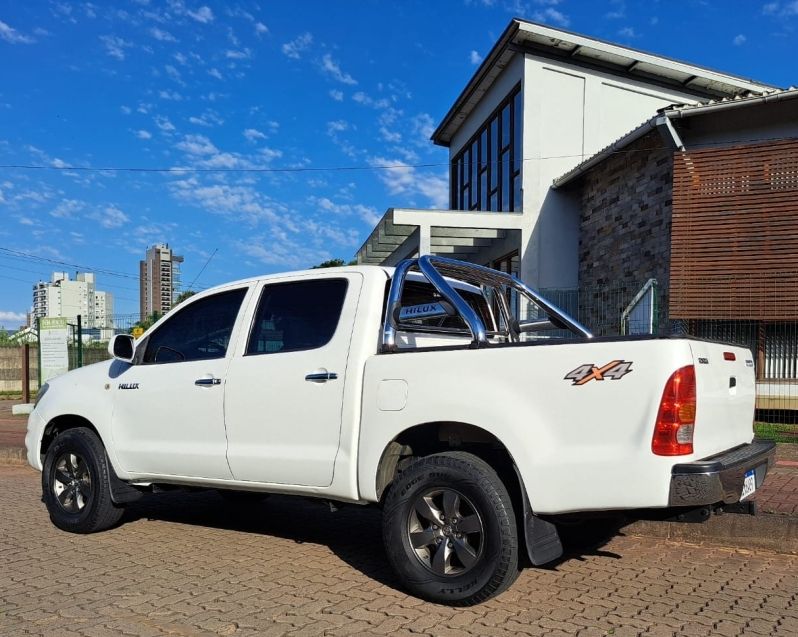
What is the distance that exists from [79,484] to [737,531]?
4973mm

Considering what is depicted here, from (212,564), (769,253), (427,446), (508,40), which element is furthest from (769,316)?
(212,564)

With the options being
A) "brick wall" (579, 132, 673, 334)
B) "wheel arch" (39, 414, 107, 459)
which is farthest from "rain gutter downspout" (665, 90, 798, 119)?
"wheel arch" (39, 414, 107, 459)

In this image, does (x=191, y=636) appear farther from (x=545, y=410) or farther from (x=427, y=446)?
(x=545, y=410)

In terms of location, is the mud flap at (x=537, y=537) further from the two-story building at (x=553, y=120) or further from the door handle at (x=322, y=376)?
the two-story building at (x=553, y=120)

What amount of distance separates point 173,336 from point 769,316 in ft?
31.8

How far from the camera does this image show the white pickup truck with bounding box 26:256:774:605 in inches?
134

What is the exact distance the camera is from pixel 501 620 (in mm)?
3697

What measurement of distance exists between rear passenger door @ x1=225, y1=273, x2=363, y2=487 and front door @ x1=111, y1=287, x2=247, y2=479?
0.55ft

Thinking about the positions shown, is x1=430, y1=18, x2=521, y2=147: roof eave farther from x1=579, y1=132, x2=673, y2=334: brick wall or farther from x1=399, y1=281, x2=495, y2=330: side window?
x1=399, y1=281, x2=495, y2=330: side window

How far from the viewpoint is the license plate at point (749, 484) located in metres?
3.76

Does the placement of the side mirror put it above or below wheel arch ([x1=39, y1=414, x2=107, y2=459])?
above

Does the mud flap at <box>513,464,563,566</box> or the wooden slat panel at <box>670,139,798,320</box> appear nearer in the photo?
the mud flap at <box>513,464,563,566</box>

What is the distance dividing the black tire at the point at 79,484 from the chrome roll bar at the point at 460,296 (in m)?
2.64

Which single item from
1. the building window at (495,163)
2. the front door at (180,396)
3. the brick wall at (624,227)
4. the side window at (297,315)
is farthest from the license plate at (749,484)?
the building window at (495,163)
